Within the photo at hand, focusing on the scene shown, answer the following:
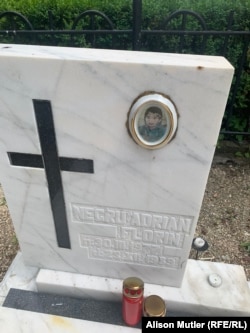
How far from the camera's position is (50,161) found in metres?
1.57

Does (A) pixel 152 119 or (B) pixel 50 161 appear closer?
(A) pixel 152 119

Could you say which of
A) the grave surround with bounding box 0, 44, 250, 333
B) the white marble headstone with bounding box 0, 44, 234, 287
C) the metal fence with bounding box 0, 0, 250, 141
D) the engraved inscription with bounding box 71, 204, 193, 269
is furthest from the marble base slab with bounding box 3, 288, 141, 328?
the metal fence with bounding box 0, 0, 250, 141

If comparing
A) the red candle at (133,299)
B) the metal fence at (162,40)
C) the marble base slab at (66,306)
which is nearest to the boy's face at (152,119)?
the red candle at (133,299)

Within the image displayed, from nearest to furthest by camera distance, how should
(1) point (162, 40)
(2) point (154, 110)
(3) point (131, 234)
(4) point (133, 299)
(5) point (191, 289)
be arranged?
1. (2) point (154, 110)
2. (4) point (133, 299)
3. (3) point (131, 234)
4. (5) point (191, 289)
5. (1) point (162, 40)

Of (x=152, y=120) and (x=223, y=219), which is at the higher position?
(x=152, y=120)

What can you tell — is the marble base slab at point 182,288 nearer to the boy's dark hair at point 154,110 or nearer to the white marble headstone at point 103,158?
the white marble headstone at point 103,158

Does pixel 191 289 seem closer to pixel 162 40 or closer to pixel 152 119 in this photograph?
pixel 152 119

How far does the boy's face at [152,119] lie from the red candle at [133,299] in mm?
Answer: 908

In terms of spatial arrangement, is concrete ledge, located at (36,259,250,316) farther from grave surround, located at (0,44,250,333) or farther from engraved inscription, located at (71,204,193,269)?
engraved inscription, located at (71,204,193,269)

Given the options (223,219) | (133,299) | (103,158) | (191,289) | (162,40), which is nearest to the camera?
(103,158)

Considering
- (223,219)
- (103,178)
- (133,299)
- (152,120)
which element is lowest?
(223,219)

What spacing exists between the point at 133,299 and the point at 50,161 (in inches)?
35.4

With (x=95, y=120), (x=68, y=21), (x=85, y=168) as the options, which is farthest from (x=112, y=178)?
(x=68, y=21)

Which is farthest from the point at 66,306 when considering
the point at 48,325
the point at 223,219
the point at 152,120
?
the point at 223,219
